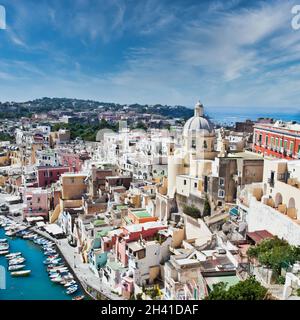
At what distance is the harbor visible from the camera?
28.1ft

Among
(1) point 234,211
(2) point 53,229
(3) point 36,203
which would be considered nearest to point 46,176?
(3) point 36,203

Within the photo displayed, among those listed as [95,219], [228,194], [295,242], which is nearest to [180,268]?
[295,242]

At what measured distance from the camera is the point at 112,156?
1691 cm

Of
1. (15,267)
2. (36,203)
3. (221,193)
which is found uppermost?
(221,193)

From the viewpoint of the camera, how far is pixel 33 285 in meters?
9.13

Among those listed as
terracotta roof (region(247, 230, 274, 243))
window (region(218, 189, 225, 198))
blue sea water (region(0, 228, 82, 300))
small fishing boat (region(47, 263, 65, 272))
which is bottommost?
blue sea water (region(0, 228, 82, 300))

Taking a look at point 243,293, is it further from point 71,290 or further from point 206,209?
point 71,290

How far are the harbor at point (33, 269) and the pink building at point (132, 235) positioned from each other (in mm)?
1307

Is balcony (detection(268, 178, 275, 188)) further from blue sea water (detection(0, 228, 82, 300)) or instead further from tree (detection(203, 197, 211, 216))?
blue sea water (detection(0, 228, 82, 300))

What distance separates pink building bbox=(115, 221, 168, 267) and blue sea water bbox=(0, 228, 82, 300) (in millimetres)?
1589

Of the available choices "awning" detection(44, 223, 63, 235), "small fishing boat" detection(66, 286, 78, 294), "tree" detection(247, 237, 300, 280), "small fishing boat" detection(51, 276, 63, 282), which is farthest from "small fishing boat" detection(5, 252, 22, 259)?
"tree" detection(247, 237, 300, 280)

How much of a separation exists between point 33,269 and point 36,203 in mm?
4379

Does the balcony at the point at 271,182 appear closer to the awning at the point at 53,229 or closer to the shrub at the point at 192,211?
the shrub at the point at 192,211
